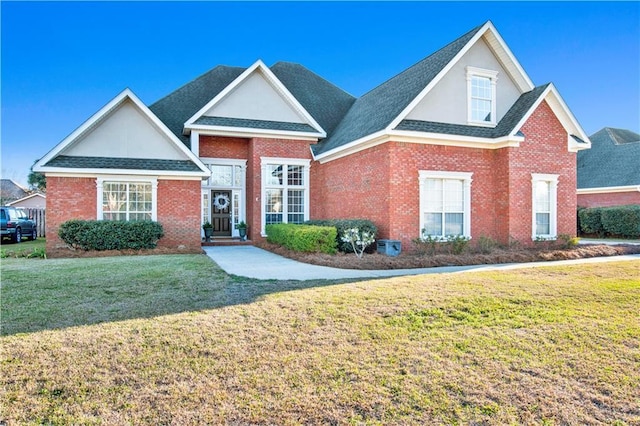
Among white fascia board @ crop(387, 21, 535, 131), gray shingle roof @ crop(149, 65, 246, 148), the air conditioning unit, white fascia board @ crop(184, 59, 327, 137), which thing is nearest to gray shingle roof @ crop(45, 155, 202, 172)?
white fascia board @ crop(184, 59, 327, 137)

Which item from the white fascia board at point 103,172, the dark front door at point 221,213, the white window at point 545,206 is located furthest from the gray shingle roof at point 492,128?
the dark front door at point 221,213

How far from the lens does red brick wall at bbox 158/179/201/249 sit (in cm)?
1598

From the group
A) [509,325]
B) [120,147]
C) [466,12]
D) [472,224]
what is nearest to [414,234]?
[472,224]

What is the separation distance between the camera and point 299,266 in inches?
431

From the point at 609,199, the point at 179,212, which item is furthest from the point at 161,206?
the point at 609,199

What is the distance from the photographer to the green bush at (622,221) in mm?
22500

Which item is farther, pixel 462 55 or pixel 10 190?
pixel 10 190

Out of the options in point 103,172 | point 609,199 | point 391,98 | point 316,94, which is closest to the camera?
point 103,172

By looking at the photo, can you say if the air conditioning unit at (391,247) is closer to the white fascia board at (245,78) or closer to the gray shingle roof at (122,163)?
the white fascia board at (245,78)

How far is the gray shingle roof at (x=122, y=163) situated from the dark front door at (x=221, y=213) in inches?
131

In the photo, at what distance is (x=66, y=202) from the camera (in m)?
15.0

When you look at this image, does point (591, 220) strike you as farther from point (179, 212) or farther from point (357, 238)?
point (179, 212)

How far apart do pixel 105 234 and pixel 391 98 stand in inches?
481

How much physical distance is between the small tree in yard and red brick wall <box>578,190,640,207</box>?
23293 mm
